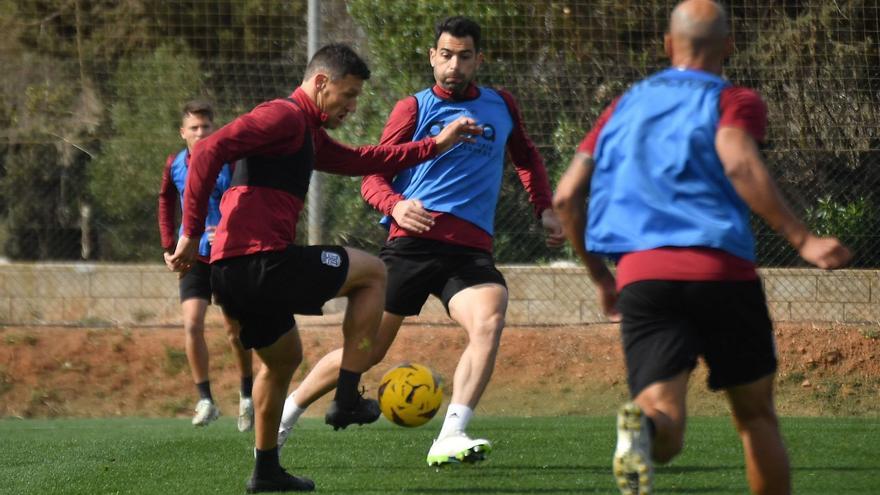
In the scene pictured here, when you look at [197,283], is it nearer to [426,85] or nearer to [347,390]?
[347,390]

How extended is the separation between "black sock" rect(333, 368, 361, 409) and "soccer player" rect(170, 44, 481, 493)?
164 mm

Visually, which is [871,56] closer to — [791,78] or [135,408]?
[791,78]

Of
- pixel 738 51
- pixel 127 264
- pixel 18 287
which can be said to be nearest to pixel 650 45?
pixel 738 51

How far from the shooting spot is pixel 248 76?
47.2 ft

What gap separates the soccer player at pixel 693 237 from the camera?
4.04m

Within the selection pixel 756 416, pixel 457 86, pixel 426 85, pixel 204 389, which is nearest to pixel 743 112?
pixel 756 416

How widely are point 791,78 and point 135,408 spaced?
7620mm

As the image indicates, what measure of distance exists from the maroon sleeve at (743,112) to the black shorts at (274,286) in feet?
7.97

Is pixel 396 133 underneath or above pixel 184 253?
above

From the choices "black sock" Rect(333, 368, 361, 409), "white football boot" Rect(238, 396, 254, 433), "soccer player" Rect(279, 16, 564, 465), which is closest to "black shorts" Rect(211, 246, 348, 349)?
"black sock" Rect(333, 368, 361, 409)

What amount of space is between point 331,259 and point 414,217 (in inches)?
31.1

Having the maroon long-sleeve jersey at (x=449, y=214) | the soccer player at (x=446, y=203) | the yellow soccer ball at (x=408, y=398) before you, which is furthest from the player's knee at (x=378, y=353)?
the maroon long-sleeve jersey at (x=449, y=214)

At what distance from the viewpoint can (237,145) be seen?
18.9ft

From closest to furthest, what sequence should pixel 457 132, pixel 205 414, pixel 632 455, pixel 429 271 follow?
1. pixel 632 455
2. pixel 457 132
3. pixel 429 271
4. pixel 205 414
